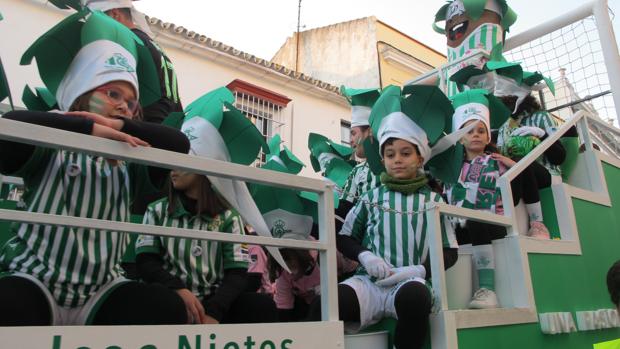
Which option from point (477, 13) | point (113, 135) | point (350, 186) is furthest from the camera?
point (477, 13)

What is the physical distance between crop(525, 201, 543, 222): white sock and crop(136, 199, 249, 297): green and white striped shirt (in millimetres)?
2162

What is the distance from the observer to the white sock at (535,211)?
344 centimetres

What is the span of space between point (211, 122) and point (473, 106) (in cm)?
211

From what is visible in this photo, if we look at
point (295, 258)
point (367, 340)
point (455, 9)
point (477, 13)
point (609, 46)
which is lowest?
point (367, 340)

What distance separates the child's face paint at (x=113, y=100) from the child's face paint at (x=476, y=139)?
8.00ft

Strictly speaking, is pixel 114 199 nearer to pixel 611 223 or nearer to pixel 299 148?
pixel 611 223

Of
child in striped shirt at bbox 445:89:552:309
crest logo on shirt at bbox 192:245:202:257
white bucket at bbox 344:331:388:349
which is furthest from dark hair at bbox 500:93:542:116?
crest logo on shirt at bbox 192:245:202:257

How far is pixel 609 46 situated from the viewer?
4.86 metres

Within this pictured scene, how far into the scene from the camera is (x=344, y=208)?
352cm

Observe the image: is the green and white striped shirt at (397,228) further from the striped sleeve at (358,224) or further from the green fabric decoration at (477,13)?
the green fabric decoration at (477,13)

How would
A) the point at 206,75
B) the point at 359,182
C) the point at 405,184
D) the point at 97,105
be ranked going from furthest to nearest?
the point at 206,75 < the point at 359,182 < the point at 405,184 < the point at 97,105

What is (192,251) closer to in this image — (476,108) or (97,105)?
(97,105)

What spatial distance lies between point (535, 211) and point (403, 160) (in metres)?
1.29

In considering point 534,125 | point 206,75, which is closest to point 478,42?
point 534,125
